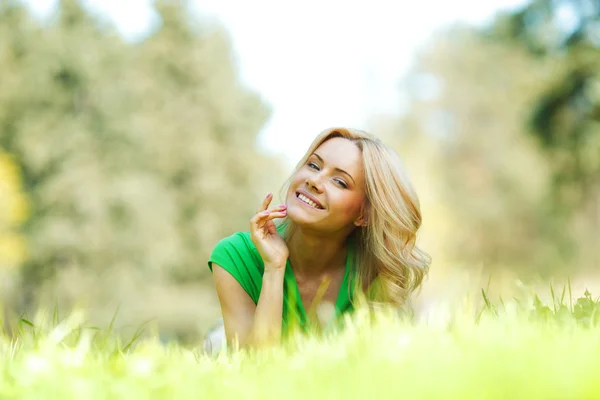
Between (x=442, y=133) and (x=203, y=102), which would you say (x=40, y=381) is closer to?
(x=203, y=102)

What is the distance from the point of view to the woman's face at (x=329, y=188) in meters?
4.05

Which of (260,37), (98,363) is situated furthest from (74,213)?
(98,363)

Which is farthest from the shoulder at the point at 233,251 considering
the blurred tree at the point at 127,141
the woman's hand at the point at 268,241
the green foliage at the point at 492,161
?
the blurred tree at the point at 127,141

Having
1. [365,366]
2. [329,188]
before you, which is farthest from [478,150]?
[365,366]

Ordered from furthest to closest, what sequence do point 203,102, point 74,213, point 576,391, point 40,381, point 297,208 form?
point 203,102 < point 74,213 < point 297,208 < point 40,381 < point 576,391

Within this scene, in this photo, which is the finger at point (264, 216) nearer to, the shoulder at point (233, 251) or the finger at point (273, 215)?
the finger at point (273, 215)

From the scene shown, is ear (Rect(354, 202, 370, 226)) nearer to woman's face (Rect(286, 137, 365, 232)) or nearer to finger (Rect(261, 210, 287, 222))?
woman's face (Rect(286, 137, 365, 232))

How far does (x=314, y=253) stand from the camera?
4410mm

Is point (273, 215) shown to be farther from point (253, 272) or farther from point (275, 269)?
point (253, 272)

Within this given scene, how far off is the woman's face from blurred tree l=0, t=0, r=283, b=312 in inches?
855

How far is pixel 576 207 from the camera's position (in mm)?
23344

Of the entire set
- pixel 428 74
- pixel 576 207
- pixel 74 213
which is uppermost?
pixel 428 74

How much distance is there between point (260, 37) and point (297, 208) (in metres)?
32.6

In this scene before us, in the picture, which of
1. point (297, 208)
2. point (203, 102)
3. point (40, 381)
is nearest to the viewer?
point (40, 381)
